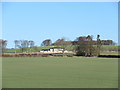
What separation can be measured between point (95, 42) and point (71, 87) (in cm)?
4687

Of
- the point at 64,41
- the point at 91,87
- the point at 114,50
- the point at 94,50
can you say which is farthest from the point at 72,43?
the point at 91,87

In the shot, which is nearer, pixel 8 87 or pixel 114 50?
pixel 8 87

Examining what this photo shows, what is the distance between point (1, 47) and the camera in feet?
185

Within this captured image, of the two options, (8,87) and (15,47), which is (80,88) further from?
(15,47)

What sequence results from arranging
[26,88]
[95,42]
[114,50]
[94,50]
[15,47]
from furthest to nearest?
[15,47]
[114,50]
[95,42]
[94,50]
[26,88]

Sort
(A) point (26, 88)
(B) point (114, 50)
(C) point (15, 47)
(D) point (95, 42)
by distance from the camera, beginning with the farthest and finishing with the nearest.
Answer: (C) point (15, 47), (B) point (114, 50), (D) point (95, 42), (A) point (26, 88)

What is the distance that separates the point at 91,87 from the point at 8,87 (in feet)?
8.50

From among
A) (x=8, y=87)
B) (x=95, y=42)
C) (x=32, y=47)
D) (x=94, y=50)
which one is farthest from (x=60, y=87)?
(x=32, y=47)

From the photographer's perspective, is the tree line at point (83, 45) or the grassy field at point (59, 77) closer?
the grassy field at point (59, 77)

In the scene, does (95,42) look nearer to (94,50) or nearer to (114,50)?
(94,50)

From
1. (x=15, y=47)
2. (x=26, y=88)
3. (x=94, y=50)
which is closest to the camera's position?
(x=26, y=88)

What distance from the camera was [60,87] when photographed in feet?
28.3

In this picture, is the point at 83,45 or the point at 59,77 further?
the point at 83,45

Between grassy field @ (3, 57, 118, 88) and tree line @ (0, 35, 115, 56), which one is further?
tree line @ (0, 35, 115, 56)
